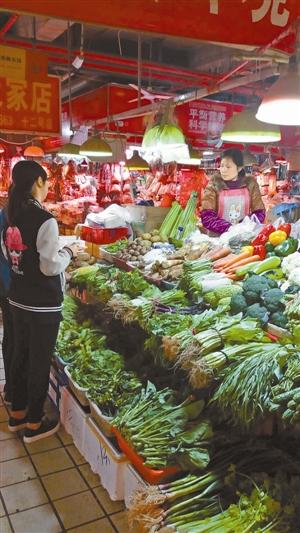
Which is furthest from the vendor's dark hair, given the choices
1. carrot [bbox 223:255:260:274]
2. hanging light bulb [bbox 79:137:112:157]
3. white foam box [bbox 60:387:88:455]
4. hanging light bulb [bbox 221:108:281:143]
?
white foam box [bbox 60:387:88:455]

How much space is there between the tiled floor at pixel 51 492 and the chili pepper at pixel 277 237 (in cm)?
223

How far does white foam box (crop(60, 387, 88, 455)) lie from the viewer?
3484 millimetres

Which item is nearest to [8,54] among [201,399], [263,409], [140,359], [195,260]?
[195,260]

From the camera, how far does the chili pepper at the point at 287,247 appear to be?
10.2 feet

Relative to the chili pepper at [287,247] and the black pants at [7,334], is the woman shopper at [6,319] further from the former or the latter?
the chili pepper at [287,247]

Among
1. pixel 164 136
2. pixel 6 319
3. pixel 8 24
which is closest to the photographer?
pixel 164 136

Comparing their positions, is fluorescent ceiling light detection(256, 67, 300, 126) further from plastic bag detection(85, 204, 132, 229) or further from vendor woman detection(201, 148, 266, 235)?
plastic bag detection(85, 204, 132, 229)

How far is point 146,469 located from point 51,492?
106cm

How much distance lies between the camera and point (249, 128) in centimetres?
391

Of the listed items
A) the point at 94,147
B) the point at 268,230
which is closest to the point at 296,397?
the point at 268,230

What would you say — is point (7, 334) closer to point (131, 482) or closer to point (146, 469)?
point (131, 482)

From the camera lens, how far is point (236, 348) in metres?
2.29

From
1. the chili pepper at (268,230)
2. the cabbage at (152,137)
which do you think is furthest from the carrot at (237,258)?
the cabbage at (152,137)

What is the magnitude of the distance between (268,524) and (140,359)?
71.4 inches
